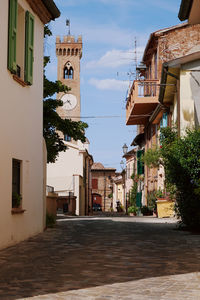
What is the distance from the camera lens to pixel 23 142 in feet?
37.4

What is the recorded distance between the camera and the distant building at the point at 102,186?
265ft

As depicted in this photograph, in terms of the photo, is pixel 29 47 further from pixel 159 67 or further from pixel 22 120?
pixel 159 67

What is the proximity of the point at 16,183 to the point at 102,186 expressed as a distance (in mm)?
71096

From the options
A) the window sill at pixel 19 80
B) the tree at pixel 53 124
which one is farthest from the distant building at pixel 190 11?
the tree at pixel 53 124

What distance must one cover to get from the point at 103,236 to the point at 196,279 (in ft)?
19.2

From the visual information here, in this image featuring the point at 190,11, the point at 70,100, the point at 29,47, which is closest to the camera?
the point at 190,11

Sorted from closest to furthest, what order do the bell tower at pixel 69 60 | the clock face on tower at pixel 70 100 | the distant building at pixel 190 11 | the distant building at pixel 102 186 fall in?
the distant building at pixel 190 11
the clock face on tower at pixel 70 100
the bell tower at pixel 69 60
the distant building at pixel 102 186

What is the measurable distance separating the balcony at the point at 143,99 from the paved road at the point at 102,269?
15.6 meters

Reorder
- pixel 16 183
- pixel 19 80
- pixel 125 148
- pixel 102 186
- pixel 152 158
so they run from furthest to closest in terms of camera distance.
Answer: pixel 102 186 < pixel 125 148 < pixel 152 158 < pixel 16 183 < pixel 19 80

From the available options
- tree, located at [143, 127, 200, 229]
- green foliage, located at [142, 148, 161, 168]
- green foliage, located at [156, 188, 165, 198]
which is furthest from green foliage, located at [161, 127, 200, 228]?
green foliage, located at [156, 188, 165, 198]

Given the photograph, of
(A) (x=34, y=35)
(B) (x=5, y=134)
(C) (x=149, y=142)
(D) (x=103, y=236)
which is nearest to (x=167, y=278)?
(B) (x=5, y=134)

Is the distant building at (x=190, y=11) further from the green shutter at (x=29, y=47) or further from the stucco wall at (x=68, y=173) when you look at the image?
the stucco wall at (x=68, y=173)

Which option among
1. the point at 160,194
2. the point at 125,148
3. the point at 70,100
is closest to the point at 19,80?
the point at 160,194

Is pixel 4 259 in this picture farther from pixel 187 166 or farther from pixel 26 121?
pixel 187 166
